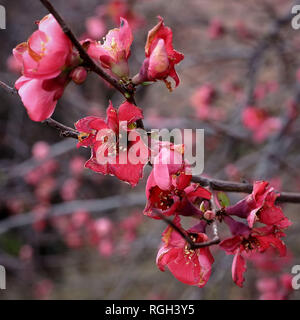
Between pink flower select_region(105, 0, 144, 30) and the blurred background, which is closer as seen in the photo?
the blurred background

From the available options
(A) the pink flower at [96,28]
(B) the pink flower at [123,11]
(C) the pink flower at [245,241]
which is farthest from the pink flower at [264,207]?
(A) the pink flower at [96,28]

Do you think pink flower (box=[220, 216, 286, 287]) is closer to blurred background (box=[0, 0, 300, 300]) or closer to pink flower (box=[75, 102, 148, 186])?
pink flower (box=[75, 102, 148, 186])

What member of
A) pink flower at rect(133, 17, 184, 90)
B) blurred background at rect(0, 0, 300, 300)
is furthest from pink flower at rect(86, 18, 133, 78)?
blurred background at rect(0, 0, 300, 300)

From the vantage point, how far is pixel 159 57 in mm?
582

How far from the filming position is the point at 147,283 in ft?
10.4

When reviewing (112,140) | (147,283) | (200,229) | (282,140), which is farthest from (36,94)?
(147,283)

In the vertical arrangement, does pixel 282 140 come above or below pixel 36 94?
above

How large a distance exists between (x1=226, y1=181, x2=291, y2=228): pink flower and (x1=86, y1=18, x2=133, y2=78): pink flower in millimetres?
327

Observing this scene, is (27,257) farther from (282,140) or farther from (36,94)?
(36,94)

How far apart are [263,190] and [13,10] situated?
3521 mm

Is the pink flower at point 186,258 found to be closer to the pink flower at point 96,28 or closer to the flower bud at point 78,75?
the flower bud at point 78,75

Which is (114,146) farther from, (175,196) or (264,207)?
(264,207)

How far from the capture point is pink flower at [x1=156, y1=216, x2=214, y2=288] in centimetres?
65

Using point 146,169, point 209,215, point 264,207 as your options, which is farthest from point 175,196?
point 146,169
